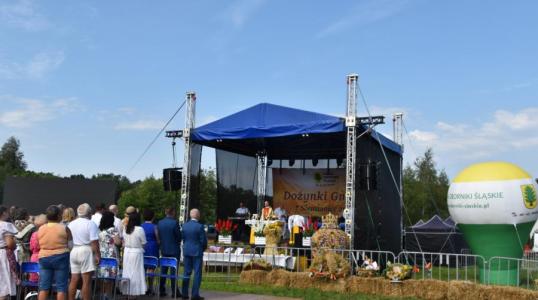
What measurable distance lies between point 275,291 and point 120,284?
3106 mm

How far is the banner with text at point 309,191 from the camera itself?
17500 mm

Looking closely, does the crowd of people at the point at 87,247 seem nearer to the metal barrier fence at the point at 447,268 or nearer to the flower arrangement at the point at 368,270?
the flower arrangement at the point at 368,270

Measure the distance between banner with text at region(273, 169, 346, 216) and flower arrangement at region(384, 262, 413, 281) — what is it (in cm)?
783

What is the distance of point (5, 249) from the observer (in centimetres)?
648

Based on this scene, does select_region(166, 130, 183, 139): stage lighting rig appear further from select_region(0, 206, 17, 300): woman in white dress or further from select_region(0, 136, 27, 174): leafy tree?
select_region(0, 136, 27, 174): leafy tree

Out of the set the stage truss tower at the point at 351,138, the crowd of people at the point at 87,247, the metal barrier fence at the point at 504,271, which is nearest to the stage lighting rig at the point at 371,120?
the stage truss tower at the point at 351,138

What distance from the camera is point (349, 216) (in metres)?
11.5

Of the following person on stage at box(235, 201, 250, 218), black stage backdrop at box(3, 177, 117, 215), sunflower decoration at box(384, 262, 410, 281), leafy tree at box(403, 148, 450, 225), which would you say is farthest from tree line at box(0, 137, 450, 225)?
sunflower decoration at box(384, 262, 410, 281)

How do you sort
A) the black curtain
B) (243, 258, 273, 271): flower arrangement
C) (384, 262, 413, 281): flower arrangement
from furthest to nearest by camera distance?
the black curtain < (243, 258, 273, 271): flower arrangement < (384, 262, 413, 281): flower arrangement

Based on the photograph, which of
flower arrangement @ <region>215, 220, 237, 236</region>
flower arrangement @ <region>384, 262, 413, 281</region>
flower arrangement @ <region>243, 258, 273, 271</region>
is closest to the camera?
flower arrangement @ <region>384, 262, 413, 281</region>

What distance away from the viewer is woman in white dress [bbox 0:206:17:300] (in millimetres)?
6367

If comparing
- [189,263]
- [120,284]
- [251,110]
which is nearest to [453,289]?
[189,263]

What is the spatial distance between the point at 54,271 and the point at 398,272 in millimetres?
5616

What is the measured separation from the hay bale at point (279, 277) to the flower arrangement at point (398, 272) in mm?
1875
